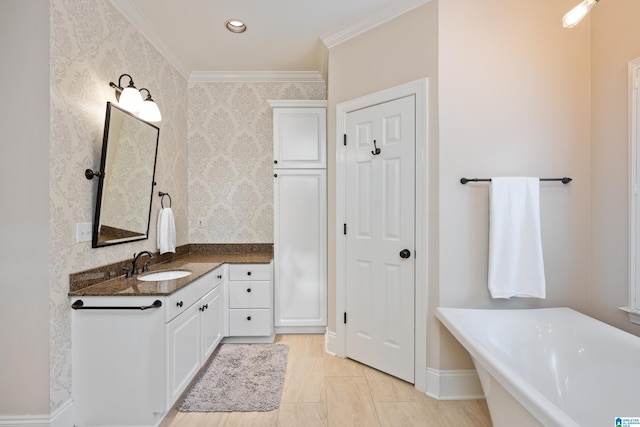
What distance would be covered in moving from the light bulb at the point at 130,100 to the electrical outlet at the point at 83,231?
2.80ft

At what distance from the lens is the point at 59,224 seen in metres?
1.71

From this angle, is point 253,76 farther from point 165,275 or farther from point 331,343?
point 331,343

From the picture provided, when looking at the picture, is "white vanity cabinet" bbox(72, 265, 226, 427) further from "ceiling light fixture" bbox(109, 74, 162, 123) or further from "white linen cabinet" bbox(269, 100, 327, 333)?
"white linen cabinet" bbox(269, 100, 327, 333)

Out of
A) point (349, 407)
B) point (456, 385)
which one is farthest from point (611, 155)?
point (349, 407)

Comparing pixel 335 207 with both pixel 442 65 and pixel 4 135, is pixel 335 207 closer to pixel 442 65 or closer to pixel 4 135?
pixel 442 65

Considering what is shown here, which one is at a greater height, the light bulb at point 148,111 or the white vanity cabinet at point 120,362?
the light bulb at point 148,111

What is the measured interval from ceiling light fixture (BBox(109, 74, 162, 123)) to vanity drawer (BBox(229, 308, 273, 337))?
1864mm

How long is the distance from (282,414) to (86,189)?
188cm

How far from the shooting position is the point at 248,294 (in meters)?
2.99

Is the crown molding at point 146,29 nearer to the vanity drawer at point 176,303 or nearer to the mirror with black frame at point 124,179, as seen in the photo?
the mirror with black frame at point 124,179

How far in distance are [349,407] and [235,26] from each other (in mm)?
3098

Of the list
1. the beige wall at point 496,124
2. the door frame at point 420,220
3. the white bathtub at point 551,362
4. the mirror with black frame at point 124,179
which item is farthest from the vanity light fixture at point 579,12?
the mirror with black frame at point 124,179

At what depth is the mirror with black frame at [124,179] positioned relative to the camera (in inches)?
78.2

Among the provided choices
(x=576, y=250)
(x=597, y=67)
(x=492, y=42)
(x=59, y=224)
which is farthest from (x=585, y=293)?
(x=59, y=224)
